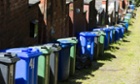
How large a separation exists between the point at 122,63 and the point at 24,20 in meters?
5.78

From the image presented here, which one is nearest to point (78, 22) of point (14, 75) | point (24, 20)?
point (24, 20)

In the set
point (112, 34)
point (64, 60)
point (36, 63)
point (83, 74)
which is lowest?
point (83, 74)

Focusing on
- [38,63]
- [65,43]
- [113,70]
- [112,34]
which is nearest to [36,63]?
[38,63]

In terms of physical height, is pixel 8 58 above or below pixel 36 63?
above

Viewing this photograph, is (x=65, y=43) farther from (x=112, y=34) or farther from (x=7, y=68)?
(x=112, y=34)

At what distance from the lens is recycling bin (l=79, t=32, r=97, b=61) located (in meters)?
14.8

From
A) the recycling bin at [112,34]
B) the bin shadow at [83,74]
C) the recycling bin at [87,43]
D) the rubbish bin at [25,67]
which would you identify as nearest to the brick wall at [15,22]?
the rubbish bin at [25,67]

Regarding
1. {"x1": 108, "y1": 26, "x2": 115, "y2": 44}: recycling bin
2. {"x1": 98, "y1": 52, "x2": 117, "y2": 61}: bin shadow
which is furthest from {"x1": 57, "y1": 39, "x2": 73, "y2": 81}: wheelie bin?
{"x1": 108, "y1": 26, "x2": 115, "y2": 44}: recycling bin

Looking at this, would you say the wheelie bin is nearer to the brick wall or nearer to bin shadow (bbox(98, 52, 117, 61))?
the brick wall

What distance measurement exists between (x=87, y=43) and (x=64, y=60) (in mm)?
4025

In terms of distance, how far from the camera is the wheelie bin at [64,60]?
1097 centimetres

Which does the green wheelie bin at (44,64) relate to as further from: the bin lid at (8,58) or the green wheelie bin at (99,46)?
the green wheelie bin at (99,46)

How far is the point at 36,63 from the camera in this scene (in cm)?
851

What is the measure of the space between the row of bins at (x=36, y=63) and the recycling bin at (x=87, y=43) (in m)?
2.78
